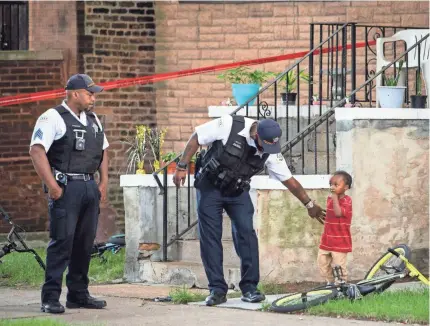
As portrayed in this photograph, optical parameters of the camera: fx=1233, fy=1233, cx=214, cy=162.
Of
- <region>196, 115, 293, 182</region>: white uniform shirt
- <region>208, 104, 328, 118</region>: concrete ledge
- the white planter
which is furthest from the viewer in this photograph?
<region>208, 104, 328, 118</region>: concrete ledge

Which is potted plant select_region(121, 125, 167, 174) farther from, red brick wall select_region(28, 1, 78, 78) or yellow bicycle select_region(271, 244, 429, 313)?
yellow bicycle select_region(271, 244, 429, 313)

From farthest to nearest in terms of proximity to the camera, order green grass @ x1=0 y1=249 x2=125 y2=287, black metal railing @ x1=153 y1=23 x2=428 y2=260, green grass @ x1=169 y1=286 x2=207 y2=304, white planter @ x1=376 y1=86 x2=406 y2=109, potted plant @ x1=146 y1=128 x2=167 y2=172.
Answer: potted plant @ x1=146 y1=128 x2=167 y2=172
green grass @ x1=0 y1=249 x2=125 y2=287
black metal railing @ x1=153 y1=23 x2=428 y2=260
white planter @ x1=376 y1=86 x2=406 y2=109
green grass @ x1=169 y1=286 x2=207 y2=304

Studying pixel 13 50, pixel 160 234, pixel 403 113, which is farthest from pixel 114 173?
pixel 403 113

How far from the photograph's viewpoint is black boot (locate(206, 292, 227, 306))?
993 cm

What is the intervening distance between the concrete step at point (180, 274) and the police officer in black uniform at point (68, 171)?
202 centimetres

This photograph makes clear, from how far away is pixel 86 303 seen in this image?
9.84 meters

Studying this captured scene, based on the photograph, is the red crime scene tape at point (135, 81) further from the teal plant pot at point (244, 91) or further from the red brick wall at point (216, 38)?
the teal plant pot at point (244, 91)

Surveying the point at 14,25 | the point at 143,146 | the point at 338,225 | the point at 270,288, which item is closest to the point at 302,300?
the point at 338,225

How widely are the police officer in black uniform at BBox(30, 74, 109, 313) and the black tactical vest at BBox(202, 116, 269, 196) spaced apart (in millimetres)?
917

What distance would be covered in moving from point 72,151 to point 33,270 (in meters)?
4.07

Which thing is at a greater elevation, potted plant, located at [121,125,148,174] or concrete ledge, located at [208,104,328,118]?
concrete ledge, located at [208,104,328,118]

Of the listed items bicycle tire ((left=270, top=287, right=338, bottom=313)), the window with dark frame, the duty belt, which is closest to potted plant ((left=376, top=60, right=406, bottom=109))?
bicycle tire ((left=270, top=287, right=338, bottom=313))

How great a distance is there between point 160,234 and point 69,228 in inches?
126

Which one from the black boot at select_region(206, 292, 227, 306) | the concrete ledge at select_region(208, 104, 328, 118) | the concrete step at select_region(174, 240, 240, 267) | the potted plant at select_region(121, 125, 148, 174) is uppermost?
the concrete ledge at select_region(208, 104, 328, 118)
